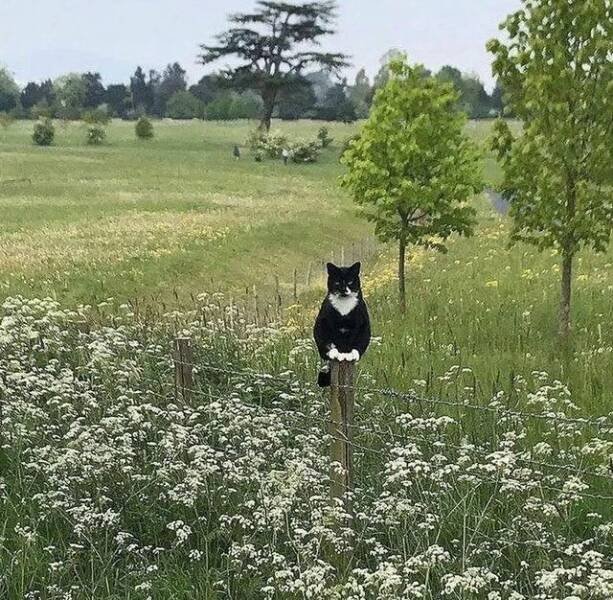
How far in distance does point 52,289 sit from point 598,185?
11.7 metres

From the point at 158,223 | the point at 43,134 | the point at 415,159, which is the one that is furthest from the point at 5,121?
the point at 415,159

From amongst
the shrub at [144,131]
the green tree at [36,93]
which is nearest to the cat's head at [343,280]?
the shrub at [144,131]

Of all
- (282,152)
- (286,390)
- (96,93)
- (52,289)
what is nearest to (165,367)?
(286,390)

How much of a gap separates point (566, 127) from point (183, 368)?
7.17m

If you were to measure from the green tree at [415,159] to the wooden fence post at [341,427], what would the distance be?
10.0 metres

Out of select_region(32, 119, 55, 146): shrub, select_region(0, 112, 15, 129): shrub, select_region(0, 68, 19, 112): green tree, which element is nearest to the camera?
select_region(32, 119, 55, 146): shrub

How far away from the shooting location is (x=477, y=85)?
105m

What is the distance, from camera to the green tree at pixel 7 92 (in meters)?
116

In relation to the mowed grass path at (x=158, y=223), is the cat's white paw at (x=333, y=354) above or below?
above

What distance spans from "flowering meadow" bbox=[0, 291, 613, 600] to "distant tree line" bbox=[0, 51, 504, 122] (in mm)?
67911

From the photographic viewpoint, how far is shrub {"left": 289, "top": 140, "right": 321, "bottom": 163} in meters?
61.7

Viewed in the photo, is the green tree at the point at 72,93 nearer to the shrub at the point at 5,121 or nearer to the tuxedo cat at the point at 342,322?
the shrub at the point at 5,121

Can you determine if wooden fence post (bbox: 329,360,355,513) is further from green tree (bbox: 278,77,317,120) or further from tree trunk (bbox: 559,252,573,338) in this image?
green tree (bbox: 278,77,317,120)

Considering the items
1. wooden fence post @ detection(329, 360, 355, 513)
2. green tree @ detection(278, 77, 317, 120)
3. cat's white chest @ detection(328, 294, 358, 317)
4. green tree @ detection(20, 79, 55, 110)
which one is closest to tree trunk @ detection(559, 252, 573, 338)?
cat's white chest @ detection(328, 294, 358, 317)
